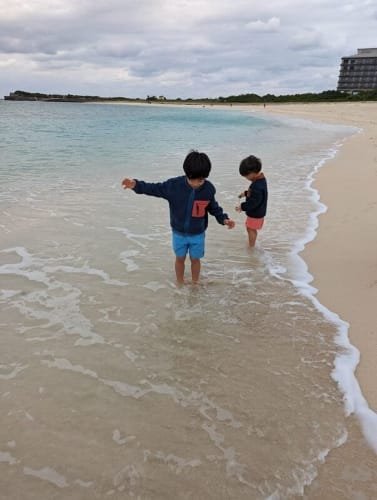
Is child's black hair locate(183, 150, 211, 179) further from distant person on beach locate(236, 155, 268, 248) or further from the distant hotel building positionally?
the distant hotel building

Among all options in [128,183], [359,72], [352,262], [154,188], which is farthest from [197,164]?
[359,72]

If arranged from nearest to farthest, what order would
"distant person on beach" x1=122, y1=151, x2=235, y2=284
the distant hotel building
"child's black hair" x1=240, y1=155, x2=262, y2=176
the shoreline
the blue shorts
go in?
the shoreline < "distant person on beach" x1=122, y1=151, x2=235, y2=284 < the blue shorts < "child's black hair" x1=240, y1=155, x2=262, y2=176 < the distant hotel building

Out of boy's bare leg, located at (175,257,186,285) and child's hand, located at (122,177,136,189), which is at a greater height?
child's hand, located at (122,177,136,189)

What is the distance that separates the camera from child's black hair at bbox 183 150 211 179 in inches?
155

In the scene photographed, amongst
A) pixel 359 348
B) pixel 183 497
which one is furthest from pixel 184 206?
pixel 183 497

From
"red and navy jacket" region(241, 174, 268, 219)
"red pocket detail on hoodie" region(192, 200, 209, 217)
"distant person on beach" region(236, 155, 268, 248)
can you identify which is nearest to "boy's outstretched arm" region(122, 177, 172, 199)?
"red pocket detail on hoodie" region(192, 200, 209, 217)

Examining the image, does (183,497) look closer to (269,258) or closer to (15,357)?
(15,357)

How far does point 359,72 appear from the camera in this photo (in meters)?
130

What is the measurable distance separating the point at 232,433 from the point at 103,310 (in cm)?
191

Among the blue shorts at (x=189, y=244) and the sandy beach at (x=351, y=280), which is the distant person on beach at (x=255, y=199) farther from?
the blue shorts at (x=189, y=244)

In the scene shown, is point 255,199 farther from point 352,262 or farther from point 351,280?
point 351,280

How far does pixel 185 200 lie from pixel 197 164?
1.41ft

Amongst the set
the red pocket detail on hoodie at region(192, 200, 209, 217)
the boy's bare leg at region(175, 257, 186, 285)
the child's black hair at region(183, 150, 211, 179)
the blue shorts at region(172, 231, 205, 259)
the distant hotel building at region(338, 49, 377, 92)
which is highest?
the distant hotel building at region(338, 49, 377, 92)

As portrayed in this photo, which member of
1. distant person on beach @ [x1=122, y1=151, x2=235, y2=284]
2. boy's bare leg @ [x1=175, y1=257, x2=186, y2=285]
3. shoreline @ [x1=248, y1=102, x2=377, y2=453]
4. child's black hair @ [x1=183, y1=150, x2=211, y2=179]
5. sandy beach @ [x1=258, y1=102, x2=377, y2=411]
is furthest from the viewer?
boy's bare leg @ [x1=175, y1=257, x2=186, y2=285]
